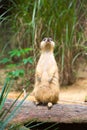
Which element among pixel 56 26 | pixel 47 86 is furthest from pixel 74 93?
pixel 47 86

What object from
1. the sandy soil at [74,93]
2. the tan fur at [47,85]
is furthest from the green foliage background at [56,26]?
the tan fur at [47,85]

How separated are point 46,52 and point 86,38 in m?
1.81

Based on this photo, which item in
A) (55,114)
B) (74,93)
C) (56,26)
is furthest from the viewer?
(74,93)

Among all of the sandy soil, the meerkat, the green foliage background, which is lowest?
the sandy soil

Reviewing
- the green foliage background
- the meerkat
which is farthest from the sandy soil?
the meerkat

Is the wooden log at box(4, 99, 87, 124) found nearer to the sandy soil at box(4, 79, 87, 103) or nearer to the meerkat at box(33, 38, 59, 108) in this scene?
the meerkat at box(33, 38, 59, 108)

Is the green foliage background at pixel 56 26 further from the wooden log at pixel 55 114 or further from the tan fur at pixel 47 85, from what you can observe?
the wooden log at pixel 55 114

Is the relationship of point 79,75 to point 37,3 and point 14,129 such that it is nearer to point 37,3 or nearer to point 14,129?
point 37,3

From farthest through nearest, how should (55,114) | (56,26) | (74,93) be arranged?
(74,93) < (56,26) < (55,114)

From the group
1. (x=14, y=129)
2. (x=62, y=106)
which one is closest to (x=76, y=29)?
(x=62, y=106)

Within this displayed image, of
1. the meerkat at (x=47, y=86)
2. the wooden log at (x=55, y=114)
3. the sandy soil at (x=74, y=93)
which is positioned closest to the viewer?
the wooden log at (x=55, y=114)

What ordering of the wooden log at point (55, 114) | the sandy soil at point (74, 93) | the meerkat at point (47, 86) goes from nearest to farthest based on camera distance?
the wooden log at point (55, 114)
the meerkat at point (47, 86)
the sandy soil at point (74, 93)

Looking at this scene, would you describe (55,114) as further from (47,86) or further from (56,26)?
(56,26)

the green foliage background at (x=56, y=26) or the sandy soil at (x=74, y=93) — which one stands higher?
the green foliage background at (x=56, y=26)
